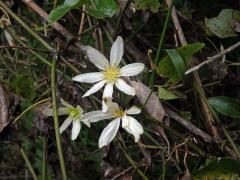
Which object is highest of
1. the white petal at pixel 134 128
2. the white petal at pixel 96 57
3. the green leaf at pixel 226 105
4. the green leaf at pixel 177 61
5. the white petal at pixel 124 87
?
the white petal at pixel 96 57

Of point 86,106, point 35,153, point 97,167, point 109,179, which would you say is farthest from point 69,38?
point 35,153

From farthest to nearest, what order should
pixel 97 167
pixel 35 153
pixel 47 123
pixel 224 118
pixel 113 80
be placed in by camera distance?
pixel 35 153 < pixel 97 167 < pixel 224 118 < pixel 47 123 < pixel 113 80

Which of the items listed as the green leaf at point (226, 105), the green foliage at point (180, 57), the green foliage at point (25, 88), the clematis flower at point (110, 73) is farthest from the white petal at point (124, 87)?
the green foliage at point (25, 88)

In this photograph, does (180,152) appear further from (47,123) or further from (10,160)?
(10,160)

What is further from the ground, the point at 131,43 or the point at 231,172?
the point at 131,43

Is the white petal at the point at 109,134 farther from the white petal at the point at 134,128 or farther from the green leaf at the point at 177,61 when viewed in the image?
the green leaf at the point at 177,61

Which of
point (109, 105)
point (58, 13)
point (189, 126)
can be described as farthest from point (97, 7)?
point (189, 126)

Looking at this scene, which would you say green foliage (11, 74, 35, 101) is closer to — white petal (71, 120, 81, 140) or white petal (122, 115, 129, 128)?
Answer: white petal (71, 120, 81, 140)
